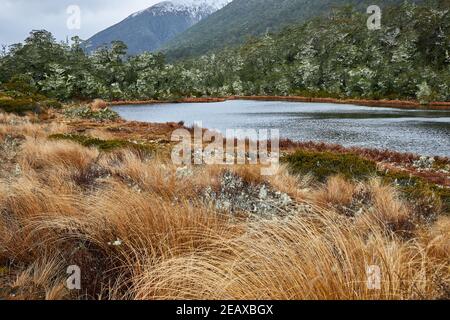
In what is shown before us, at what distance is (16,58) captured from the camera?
203 feet

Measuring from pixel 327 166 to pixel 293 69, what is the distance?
78499 millimetres

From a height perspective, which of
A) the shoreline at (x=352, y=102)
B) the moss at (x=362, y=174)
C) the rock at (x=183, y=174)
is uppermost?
the rock at (x=183, y=174)

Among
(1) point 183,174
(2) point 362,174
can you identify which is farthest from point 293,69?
(1) point 183,174

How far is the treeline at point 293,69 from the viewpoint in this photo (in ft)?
192

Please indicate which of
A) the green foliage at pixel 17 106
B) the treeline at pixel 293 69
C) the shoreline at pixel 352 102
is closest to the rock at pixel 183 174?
the green foliage at pixel 17 106

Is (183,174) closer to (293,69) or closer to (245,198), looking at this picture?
(245,198)

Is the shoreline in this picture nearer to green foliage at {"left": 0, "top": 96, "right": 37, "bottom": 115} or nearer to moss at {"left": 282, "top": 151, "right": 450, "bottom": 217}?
green foliage at {"left": 0, "top": 96, "right": 37, "bottom": 115}

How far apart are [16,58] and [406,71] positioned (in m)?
58.8

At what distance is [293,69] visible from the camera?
279ft

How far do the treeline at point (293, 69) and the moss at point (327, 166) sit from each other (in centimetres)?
3872

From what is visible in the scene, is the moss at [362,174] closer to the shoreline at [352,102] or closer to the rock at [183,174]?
the rock at [183,174]

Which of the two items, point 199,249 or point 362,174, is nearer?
point 199,249

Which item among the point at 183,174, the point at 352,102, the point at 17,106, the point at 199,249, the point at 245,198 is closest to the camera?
the point at 199,249

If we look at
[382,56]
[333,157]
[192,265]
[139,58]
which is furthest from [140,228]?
[139,58]
